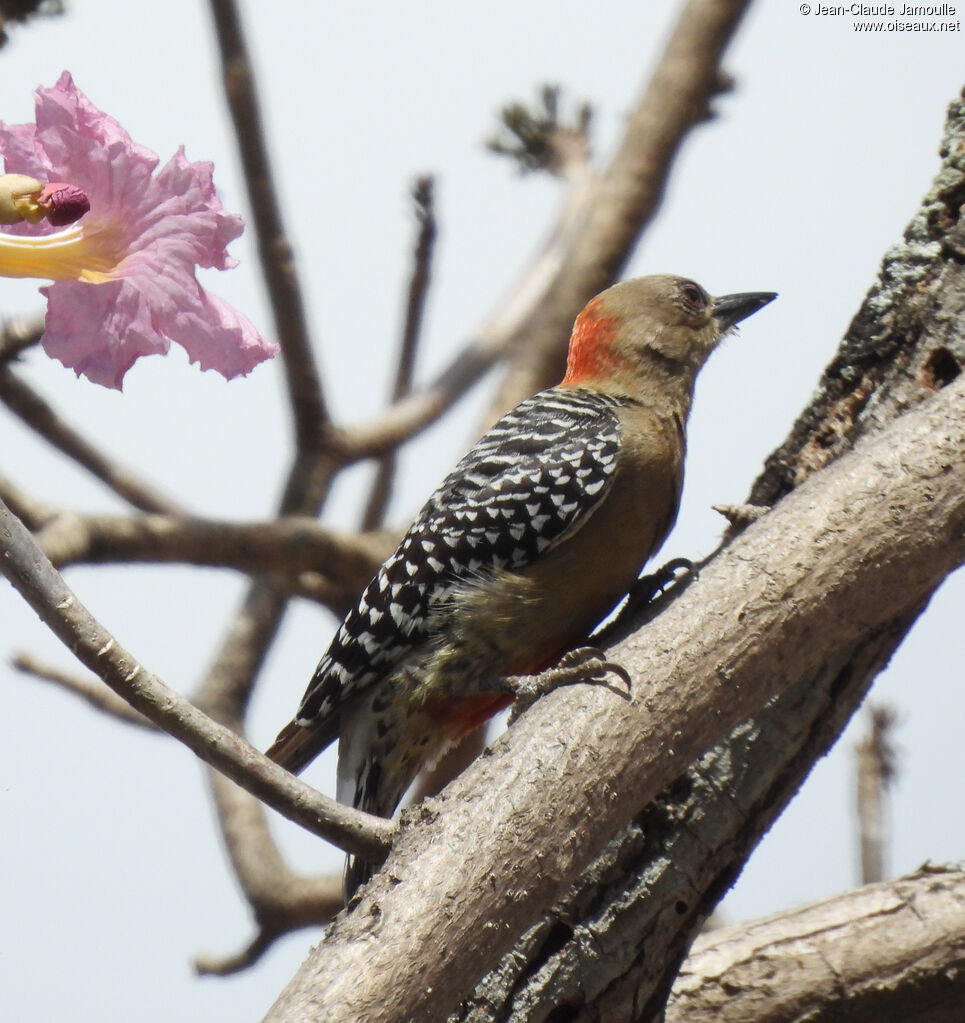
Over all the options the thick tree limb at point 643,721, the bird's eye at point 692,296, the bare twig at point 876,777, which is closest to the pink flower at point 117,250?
the thick tree limb at point 643,721

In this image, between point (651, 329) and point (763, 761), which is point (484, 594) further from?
point (651, 329)

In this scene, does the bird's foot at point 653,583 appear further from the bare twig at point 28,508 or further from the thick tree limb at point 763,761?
the bare twig at point 28,508

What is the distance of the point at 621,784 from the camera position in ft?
8.58

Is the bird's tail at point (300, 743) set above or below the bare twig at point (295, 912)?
above

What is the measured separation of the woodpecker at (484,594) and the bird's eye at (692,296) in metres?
0.67

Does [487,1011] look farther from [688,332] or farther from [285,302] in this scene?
[285,302]

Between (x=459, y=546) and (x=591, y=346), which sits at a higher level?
(x=591, y=346)

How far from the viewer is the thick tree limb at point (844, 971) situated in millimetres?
3646

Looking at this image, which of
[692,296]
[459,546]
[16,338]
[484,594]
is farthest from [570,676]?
[692,296]

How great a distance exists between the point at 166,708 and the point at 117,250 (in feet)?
2.64

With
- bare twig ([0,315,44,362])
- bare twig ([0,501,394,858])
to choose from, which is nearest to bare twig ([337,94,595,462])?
bare twig ([0,315,44,362])

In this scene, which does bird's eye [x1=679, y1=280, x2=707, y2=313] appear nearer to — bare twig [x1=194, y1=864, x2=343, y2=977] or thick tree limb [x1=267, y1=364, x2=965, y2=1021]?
thick tree limb [x1=267, y1=364, x2=965, y2=1021]

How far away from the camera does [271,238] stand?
5242mm

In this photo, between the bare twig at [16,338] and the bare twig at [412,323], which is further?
the bare twig at [412,323]
